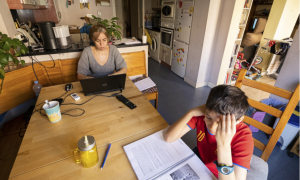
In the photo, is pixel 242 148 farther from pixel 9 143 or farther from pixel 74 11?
pixel 74 11

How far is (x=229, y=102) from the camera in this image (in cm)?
69

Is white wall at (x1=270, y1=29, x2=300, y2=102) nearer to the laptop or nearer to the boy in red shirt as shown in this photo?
the boy in red shirt

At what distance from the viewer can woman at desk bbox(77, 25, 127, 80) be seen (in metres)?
1.65

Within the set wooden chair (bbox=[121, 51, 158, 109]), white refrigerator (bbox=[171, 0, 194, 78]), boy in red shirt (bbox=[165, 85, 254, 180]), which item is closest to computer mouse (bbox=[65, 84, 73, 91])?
wooden chair (bbox=[121, 51, 158, 109])

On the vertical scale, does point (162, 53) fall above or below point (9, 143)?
above

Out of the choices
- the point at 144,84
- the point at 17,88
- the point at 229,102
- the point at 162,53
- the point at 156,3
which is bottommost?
the point at 162,53

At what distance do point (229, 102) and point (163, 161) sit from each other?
1.41 ft

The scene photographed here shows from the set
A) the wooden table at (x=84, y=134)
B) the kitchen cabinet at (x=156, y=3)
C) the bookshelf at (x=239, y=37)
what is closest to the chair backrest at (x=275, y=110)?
the wooden table at (x=84, y=134)

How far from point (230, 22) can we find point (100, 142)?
8.71ft

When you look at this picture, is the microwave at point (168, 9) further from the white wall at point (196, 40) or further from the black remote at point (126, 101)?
the black remote at point (126, 101)

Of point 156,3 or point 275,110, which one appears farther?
point 156,3

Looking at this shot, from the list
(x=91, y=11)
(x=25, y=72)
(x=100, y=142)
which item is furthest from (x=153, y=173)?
(x=91, y=11)

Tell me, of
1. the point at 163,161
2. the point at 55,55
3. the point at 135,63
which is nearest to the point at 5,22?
the point at 55,55

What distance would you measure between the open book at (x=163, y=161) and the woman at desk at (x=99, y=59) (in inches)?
43.6
